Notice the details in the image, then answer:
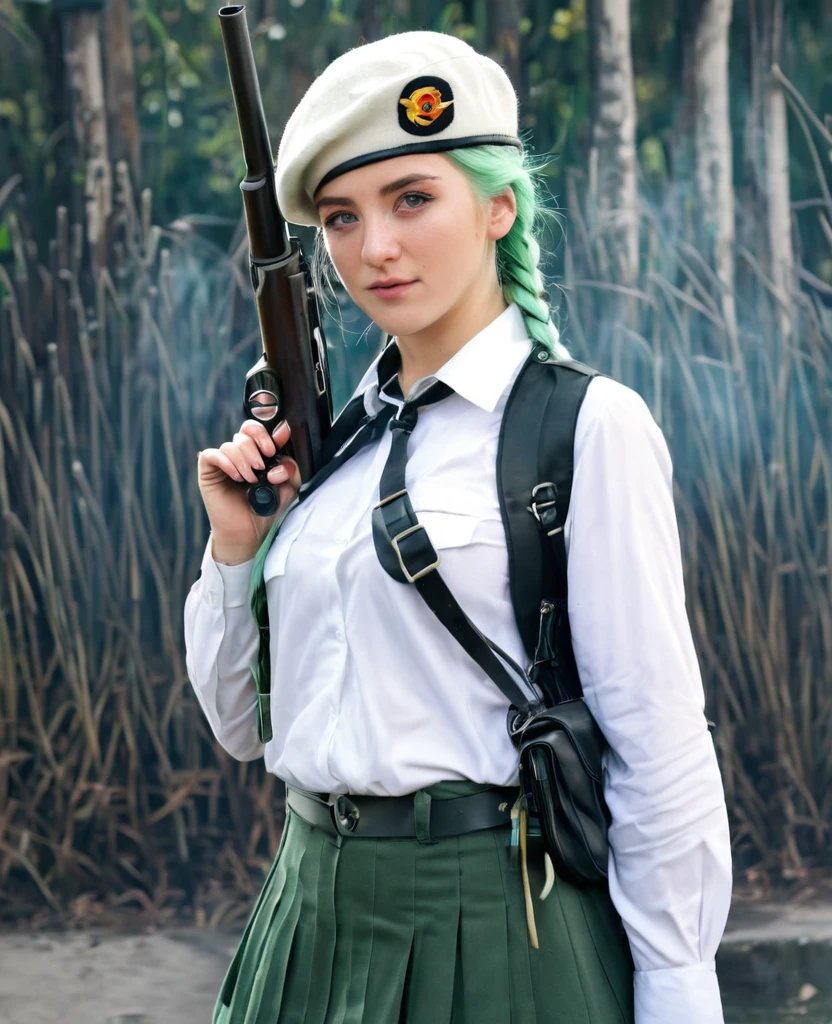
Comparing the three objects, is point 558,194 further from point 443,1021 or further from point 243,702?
point 443,1021

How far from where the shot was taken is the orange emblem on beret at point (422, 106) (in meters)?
1.37

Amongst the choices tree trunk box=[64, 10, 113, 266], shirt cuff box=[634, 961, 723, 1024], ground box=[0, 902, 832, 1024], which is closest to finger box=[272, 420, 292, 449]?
shirt cuff box=[634, 961, 723, 1024]

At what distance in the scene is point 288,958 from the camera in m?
1.45

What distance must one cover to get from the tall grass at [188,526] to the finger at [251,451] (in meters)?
1.73

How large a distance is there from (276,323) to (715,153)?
1.98m

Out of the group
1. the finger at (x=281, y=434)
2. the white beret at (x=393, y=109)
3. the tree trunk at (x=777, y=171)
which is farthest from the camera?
the tree trunk at (x=777, y=171)

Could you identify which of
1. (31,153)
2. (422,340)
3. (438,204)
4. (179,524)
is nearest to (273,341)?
(422,340)

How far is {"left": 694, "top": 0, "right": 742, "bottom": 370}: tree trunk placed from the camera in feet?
10.6

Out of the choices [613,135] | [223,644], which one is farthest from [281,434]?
[613,135]

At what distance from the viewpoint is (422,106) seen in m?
1.37

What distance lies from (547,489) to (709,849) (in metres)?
0.40

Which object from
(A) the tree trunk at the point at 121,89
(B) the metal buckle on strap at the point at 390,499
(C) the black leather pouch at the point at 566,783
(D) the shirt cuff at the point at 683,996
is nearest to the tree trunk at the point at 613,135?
(A) the tree trunk at the point at 121,89

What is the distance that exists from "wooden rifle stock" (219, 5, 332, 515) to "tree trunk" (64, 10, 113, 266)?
1772mm

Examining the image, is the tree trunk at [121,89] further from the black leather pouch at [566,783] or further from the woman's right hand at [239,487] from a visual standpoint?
the black leather pouch at [566,783]
